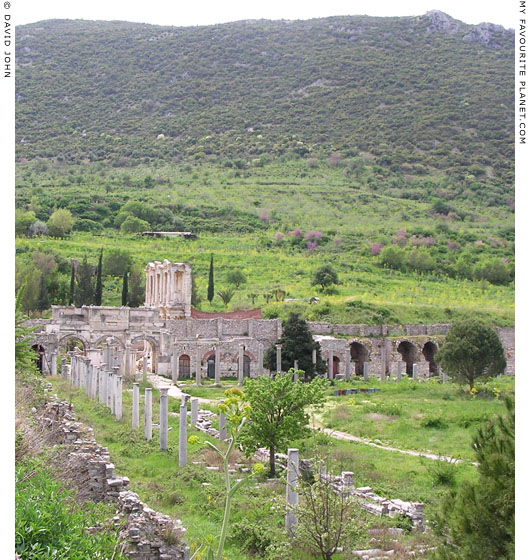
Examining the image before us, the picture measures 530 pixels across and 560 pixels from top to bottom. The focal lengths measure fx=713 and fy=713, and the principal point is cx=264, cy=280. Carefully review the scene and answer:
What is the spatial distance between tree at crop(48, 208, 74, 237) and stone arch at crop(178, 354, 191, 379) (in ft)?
119

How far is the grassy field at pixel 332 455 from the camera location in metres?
13.5

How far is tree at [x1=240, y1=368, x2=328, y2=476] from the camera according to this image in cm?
1711

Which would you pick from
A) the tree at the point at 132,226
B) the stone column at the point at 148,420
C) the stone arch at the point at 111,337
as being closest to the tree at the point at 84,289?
the stone arch at the point at 111,337

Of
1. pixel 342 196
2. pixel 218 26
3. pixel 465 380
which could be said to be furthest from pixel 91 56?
pixel 465 380

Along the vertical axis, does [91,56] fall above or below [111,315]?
above

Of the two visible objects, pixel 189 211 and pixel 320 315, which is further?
pixel 189 211

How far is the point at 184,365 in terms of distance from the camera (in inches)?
1608

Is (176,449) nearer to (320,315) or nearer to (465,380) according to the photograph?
(465,380)

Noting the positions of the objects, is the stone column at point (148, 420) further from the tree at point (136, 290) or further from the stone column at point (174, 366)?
the tree at point (136, 290)

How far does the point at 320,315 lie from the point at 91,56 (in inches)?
4929

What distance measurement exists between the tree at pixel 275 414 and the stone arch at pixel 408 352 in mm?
31256

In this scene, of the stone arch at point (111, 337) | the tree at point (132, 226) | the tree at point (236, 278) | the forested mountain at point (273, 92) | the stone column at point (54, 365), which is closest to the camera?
the stone column at point (54, 365)

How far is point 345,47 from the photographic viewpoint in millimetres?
165500

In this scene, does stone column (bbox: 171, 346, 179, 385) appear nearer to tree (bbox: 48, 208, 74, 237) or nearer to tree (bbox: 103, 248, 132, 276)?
tree (bbox: 103, 248, 132, 276)
